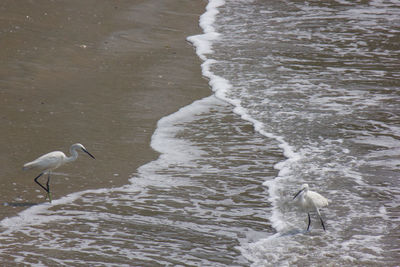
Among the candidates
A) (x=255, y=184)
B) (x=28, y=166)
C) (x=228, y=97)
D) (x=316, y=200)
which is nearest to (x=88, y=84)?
(x=228, y=97)

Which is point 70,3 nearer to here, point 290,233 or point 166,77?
point 166,77

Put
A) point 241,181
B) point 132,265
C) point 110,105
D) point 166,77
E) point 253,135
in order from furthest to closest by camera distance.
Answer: point 166,77
point 110,105
point 253,135
point 241,181
point 132,265

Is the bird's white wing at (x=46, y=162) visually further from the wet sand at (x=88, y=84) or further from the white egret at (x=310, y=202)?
the white egret at (x=310, y=202)

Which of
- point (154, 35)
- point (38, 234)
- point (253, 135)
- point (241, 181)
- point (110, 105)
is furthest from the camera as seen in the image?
point (154, 35)

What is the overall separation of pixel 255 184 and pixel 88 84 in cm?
439

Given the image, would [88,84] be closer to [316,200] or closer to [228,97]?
[228,97]

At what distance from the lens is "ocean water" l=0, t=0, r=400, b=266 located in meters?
5.38

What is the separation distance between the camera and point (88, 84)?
10.3m

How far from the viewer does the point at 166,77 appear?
11102 millimetres

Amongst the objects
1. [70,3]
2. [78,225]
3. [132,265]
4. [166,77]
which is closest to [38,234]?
[78,225]

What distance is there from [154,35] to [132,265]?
9.51 m

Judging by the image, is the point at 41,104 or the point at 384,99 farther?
the point at 384,99

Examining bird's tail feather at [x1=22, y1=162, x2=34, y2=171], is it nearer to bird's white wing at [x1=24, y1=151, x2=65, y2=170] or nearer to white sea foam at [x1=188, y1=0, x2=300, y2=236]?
bird's white wing at [x1=24, y1=151, x2=65, y2=170]

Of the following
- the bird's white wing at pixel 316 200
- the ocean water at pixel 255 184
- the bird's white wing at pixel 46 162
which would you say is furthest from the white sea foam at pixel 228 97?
the bird's white wing at pixel 46 162
